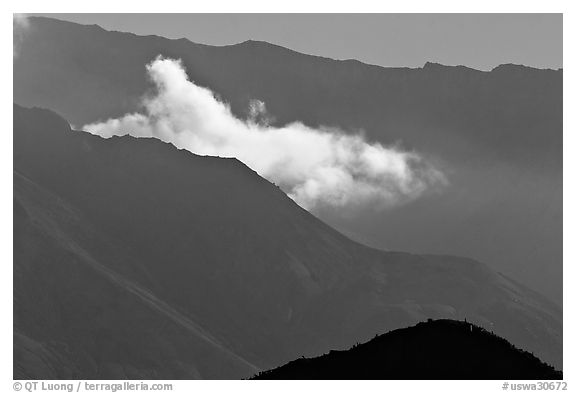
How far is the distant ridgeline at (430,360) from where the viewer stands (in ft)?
176

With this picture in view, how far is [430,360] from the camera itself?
54125 millimetres

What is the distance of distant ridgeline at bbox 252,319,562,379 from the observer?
176 ft
